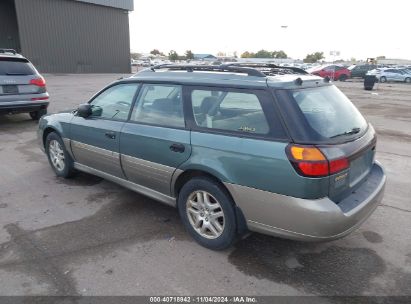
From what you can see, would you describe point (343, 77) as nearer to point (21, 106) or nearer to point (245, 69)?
point (21, 106)

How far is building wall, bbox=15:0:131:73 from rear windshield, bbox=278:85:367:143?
30970 millimetres

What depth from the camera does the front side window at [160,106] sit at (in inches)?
138

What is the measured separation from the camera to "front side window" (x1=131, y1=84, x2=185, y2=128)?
11.5ft

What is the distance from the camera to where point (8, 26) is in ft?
102

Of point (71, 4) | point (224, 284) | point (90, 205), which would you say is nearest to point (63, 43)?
point (71, 4)

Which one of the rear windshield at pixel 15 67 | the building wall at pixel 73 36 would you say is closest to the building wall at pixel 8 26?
the building wall at pixel 73 36

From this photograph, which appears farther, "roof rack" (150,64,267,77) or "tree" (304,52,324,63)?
"tree" (304,52,324,63)

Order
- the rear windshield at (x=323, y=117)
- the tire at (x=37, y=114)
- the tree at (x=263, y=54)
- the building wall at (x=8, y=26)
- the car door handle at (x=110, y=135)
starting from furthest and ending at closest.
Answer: the tree at (x=263, y=54) → the building wall at (x=8, y=26) → the tire at (x=37, y=114) → the car door handle at (x=110, y=135) → the rear windshield at (x=323, y=117)

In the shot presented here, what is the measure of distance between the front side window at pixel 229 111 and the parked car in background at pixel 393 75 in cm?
3360

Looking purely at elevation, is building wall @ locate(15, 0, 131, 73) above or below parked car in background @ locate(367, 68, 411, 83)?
above

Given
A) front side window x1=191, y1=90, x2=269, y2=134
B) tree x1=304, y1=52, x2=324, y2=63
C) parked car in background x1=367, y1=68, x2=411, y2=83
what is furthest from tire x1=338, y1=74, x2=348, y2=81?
tree x1=304, y1=52, x2=324, y2=63

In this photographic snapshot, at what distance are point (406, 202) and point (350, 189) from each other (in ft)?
6.34

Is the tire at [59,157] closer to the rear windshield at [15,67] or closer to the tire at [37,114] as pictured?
the rear windshield at [15,67]

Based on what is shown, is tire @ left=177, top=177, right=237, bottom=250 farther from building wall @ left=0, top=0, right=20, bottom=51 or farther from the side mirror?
building wall @ left=0, top=0, right=20, bottom=51
